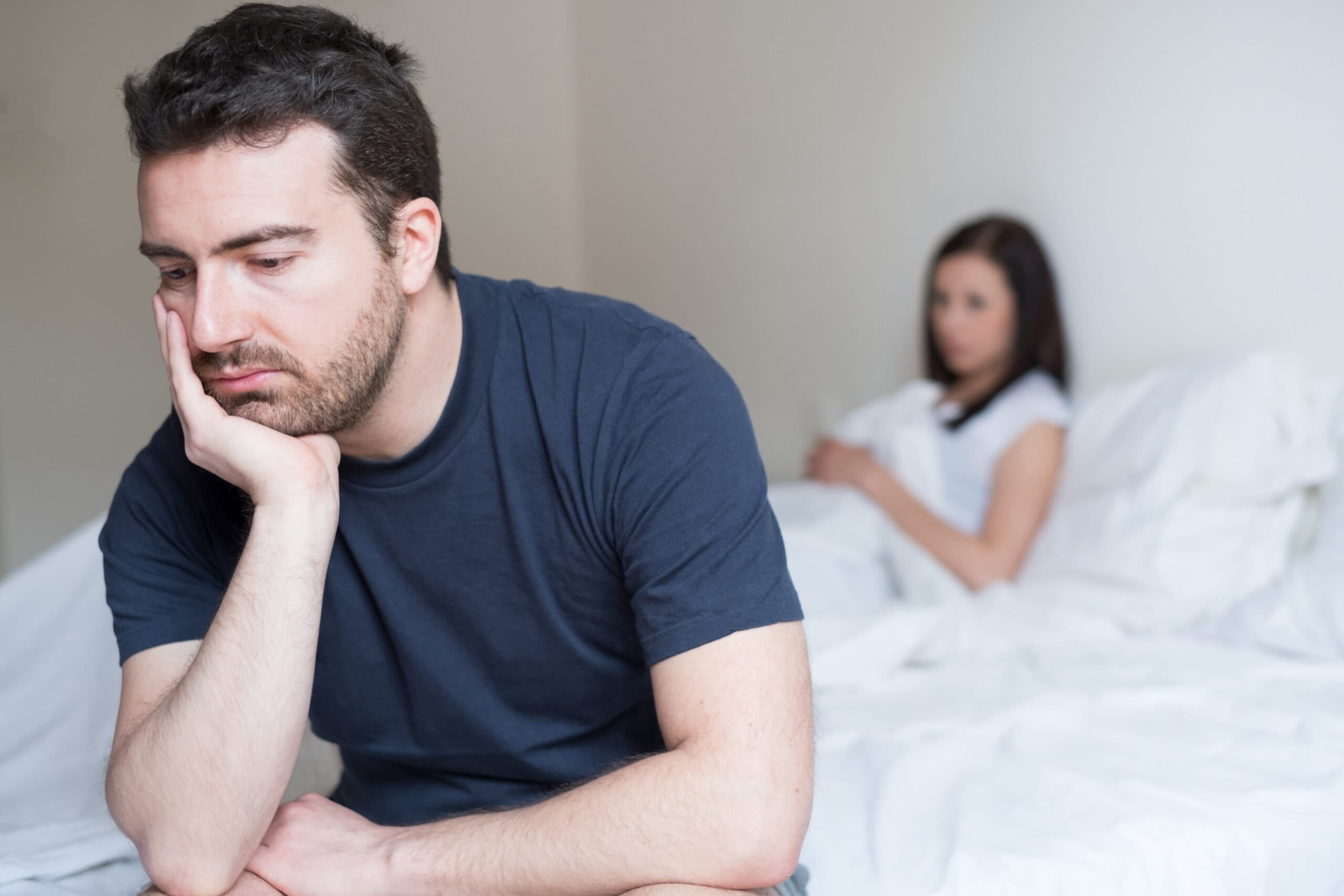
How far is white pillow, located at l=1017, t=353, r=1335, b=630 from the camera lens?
1.60 meters

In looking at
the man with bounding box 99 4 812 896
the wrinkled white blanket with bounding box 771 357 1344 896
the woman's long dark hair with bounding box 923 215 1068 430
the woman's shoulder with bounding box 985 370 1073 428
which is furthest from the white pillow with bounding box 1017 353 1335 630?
the man with bounding box 99 4 812 896

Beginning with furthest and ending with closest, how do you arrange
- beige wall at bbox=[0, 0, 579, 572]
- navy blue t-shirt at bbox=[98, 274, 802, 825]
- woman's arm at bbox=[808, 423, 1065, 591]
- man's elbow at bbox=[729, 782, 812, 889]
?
beige wall at bbox=[0, 0, 579, 572] < woman's arm at bbox=[808, 423, 1065, 591] < navy blue t-shirt at bbox=[98, 274, 802, 825] < man's elbow at bbox=[729, 782, 812, 889]

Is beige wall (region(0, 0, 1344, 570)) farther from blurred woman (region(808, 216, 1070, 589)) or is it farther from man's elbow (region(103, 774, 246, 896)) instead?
man's elbow (region(103, 774, 246, 896))

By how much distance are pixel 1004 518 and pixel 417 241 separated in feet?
4.13

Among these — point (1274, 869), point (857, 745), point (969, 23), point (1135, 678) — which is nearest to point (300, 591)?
point (857, 745)

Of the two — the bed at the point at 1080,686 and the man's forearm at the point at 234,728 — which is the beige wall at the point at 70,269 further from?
the man's forearm at the point at 234,728

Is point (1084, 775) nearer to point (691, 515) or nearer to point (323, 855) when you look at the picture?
point (691, 515)

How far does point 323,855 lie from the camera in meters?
0.93

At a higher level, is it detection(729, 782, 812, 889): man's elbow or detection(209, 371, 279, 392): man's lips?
detection(209, 371, 279, 392): man's lips

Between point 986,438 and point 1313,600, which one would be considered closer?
point 1313,600

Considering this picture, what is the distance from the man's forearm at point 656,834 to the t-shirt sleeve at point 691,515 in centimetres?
10

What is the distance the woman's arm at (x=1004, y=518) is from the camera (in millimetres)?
1896

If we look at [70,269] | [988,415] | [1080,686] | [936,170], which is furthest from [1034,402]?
[70,269]

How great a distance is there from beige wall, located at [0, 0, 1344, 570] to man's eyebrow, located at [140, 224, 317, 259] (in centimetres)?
148
